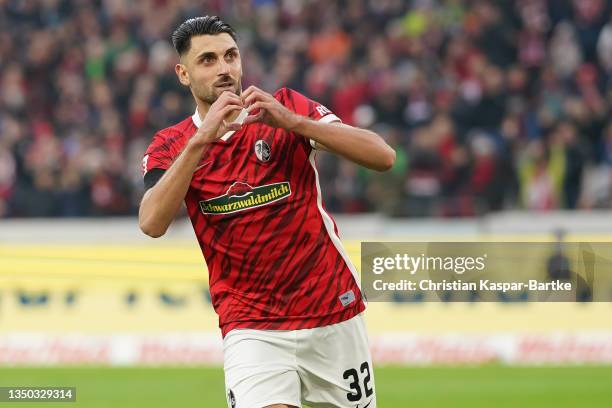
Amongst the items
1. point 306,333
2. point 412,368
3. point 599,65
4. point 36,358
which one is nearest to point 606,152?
point 599,65

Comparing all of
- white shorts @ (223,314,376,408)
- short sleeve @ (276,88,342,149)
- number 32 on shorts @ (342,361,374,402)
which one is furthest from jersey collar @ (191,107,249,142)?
number 32 on shorts @ (342,361,374,402)

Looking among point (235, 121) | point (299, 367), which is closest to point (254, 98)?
point (235, 121)

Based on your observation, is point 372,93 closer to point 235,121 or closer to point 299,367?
point 299,367

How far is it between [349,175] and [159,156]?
10233 millimetres

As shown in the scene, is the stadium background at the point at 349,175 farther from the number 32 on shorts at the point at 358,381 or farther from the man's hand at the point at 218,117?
the man's hand at the point at 218,117

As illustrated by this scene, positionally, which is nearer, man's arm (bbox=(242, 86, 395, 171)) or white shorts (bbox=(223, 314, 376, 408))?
man's arm (bbox=(242, 86, 395, 171))

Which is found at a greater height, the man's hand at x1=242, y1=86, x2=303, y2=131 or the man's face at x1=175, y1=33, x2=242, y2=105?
Result: the man's face at x1=175, y1=33, x2=242, y2=105

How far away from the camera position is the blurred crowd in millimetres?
15023

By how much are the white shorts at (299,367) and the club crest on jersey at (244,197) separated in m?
0.53

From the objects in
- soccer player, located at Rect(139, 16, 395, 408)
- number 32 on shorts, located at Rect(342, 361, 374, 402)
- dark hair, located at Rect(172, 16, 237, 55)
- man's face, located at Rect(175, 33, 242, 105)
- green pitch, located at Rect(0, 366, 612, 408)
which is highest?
dark hair, located at Rect(172, 16, 237, 55)

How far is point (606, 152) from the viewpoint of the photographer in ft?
49.8

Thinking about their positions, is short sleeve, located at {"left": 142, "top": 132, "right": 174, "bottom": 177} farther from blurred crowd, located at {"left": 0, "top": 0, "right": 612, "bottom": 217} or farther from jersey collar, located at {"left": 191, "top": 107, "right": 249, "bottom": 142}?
blurred crowd, located at {"left": 0, "top": 0, "right": 612, "bottom": 217}

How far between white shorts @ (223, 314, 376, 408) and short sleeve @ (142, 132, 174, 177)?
30.4 inches

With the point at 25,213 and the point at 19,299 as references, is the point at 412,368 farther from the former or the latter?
the point at 25,213
